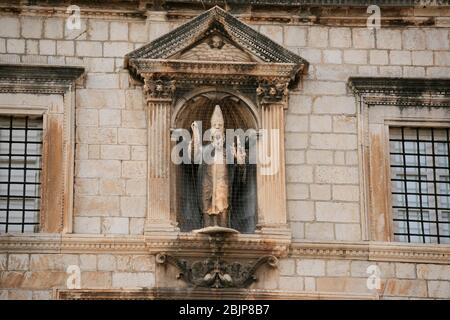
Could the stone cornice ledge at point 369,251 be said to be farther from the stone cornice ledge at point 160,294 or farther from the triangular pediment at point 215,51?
the triangular pediment at point 215,51

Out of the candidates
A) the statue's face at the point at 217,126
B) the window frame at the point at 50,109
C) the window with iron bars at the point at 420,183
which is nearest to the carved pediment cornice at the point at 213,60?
the statue's face at the point at 217,126

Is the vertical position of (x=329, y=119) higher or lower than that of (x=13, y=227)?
higher

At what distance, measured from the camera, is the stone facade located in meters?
27.7

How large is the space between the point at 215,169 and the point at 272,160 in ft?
3.19

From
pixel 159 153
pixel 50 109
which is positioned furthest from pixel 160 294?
pixel 50 109

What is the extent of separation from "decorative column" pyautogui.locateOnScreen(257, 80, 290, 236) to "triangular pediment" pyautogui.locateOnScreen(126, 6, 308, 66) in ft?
1.67

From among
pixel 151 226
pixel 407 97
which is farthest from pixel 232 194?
pixel 407 97

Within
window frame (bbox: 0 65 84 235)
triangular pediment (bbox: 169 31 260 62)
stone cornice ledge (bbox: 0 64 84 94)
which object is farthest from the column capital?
stone cornice ledge (bbox: 0 64 84 94)

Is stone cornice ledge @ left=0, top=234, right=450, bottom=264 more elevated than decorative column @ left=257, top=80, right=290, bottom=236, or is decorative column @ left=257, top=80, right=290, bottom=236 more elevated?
decorative column @ left=257, top=80, right=290, bottom=236

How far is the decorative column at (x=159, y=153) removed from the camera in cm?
2783

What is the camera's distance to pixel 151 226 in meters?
27.7

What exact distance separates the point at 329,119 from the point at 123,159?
3532mm

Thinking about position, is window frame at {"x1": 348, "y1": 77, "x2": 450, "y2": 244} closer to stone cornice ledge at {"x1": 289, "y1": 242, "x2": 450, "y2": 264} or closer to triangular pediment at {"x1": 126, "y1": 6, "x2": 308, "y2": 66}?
stone cornice ledge at {"x1": 289, "y1": 242, "x2": 450, "y2": 264}
